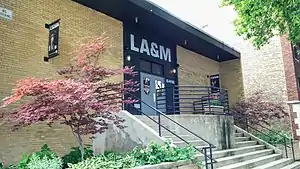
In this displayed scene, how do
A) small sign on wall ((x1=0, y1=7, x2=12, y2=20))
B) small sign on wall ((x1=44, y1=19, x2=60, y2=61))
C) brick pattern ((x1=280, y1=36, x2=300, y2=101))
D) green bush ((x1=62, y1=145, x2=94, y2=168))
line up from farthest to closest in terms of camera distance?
1. brick pattern ((x1=280, y1=36, x2=300, y2=101))
2. small sign on wall ((x1=44, y1=19, x2=60, y2=61))
3. small sign on wall ((x1=0, y1=7, x2=12, y2=20))
4. green bush ((x1=62, y1=145, x2=94, y2=168))

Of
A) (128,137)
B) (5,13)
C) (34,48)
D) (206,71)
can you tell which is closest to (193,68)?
(206,71)

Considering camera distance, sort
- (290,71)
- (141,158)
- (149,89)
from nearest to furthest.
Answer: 1. (141,158)
2. (149,89)
3. (290,71)

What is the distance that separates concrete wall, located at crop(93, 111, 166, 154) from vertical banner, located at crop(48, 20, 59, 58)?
2590 mm

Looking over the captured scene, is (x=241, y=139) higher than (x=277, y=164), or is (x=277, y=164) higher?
(x=241, y=139)

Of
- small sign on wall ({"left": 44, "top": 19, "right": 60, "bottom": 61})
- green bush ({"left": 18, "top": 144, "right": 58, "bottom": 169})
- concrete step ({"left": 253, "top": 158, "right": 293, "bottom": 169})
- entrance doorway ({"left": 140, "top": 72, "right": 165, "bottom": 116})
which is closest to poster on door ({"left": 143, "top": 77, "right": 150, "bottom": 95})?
entrance doorway ({"left": 140, "top": 72, "right": 165, "bottom": 116})

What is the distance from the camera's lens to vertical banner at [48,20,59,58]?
7.82 metres

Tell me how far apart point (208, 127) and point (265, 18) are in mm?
4023

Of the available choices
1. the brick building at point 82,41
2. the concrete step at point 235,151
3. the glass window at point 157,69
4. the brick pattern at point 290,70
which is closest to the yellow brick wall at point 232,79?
the brick building at point 82,41

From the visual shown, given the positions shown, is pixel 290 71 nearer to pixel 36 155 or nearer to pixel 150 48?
pixel 150 48

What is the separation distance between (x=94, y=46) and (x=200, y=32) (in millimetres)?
7547

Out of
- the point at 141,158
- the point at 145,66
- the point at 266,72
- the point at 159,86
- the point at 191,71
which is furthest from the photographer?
the point at 266,72

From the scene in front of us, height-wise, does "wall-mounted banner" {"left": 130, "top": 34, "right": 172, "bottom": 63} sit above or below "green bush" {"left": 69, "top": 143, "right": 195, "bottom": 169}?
above

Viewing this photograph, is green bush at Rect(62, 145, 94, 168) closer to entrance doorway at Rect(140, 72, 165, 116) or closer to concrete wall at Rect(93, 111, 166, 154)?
concrete wall at Rect(93, 111, 166, 154)

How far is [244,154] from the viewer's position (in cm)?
919
